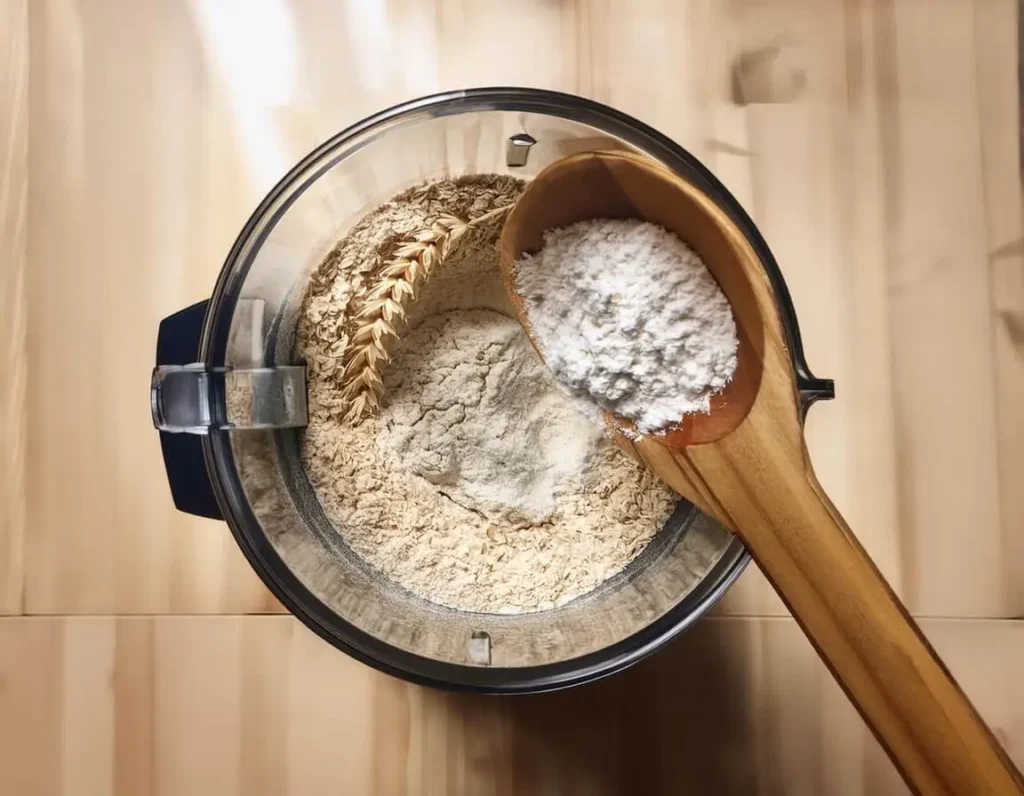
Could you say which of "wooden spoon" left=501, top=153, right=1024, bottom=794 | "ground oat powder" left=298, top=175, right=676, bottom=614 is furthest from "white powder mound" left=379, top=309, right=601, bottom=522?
"wooden spoon" left=501, top=153, right=1024, bottom=794

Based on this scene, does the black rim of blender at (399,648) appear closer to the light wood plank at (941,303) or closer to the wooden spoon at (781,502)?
the wooden spoon at (781,502)

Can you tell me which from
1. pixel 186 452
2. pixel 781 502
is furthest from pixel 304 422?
pixel 781 502

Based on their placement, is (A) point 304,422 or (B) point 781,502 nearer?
(B) point 781,502

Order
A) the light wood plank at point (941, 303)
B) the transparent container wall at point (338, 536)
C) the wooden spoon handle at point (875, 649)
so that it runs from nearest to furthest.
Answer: the wooden spoon handle at point (875, 649)
the transparent container wall at point (338, 536)
the light wood plank at point (941, 303)

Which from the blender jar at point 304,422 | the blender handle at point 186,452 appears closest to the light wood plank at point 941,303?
the blender jar at point 304,422

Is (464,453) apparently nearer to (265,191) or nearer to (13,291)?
(265,191)

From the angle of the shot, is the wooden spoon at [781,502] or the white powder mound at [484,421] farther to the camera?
the white powder mound at [484,421]
